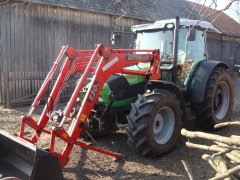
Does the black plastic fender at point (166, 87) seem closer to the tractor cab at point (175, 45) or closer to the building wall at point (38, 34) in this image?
the tractor cab at point (175, 45)

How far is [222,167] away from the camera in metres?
3.33

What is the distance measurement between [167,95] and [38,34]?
7.09 meters

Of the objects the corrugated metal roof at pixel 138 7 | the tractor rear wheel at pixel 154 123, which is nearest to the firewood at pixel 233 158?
the tractor rear wheel at pixel 154 123

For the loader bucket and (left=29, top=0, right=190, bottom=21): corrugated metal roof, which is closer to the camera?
the loader bucket

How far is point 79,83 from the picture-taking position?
188 inches

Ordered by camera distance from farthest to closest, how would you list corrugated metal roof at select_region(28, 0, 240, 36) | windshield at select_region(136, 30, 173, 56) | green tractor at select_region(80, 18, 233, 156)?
corrugated metal roof at select_region(28, 0, 240, 36) → windshield at select_region(136, 30, 173, 56) → green tractor at select_region(80, 18, 233, 156)

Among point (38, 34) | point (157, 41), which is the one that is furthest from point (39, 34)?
point (157, 41)

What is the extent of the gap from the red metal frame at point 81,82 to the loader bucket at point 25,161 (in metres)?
0.35

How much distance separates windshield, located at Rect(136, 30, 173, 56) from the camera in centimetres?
666

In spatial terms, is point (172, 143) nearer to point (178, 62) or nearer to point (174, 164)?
point (174, 164)

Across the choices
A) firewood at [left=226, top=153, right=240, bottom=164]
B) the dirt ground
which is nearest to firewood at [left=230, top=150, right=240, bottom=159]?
firewood at [left=226, top=153, right=240, bottom=164]

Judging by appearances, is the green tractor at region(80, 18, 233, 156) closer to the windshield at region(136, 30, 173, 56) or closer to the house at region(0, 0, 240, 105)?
the windshield at region(136, 30, 173, 56)

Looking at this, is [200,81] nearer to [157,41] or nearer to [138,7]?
[157,41]

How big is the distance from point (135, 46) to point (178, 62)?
117 centimetres
